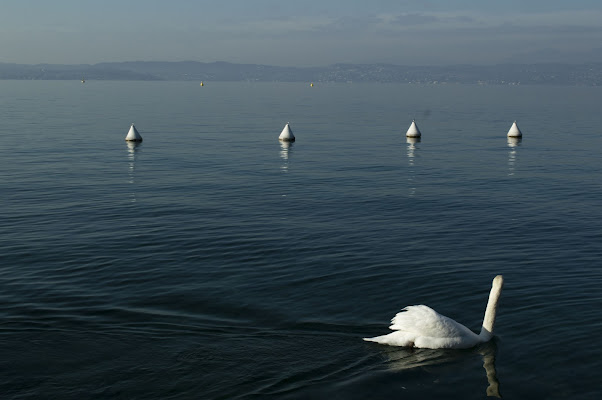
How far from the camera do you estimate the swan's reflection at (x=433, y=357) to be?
50.5 ft

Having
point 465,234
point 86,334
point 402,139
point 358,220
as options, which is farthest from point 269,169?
point 86,334

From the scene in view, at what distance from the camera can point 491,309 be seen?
16641 millimetres

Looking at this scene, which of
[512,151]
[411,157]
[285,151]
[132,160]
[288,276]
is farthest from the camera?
[512,151]

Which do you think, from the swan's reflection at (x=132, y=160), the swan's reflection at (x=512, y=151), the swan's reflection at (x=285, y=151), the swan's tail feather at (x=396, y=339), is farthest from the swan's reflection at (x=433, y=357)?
the swan's reflection at (x=512, y=151)

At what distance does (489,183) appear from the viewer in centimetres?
4131

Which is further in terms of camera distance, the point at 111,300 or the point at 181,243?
the point at 181,243

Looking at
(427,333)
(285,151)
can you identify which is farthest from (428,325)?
(285,151)

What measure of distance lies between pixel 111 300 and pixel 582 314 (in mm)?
12534

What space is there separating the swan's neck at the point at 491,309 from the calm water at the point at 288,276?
13.6 inches

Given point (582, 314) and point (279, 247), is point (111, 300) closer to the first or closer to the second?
point (279, 247)

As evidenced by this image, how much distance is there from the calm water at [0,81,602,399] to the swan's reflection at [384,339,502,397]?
0.06m

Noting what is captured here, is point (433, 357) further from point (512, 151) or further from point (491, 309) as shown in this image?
point (512, 151)

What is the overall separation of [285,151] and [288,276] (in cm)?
3526

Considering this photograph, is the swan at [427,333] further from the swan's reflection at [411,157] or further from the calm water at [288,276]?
the swan's reflection at [411,157]
